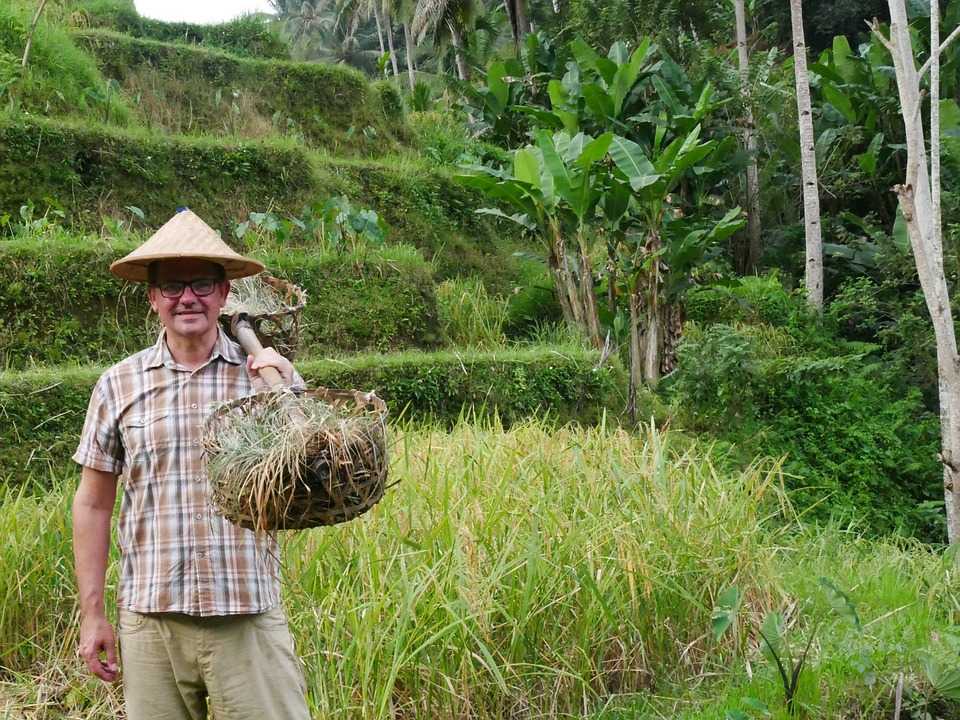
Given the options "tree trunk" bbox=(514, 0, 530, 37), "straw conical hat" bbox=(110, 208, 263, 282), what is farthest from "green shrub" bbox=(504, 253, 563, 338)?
"straw conical hat" bbox=(110, 208, 263, 282)

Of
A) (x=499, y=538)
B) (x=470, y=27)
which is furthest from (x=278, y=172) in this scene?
(x=470, y=27)

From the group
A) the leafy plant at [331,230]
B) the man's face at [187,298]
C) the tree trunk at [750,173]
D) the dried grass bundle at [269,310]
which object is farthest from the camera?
the tree trunk at [750,173]

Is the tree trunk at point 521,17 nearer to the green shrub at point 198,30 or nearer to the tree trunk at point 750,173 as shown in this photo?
the green shrub at point 198,30

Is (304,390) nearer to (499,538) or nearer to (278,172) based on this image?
(499,538)

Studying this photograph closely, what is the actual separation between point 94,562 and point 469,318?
7617 millimetres

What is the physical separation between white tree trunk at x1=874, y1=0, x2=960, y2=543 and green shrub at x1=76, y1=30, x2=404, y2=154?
7.38 meters

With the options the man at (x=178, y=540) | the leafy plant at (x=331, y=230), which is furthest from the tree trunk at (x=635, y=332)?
the man at (x=178, y=540)

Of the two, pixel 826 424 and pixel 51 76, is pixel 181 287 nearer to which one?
pixel 826 424

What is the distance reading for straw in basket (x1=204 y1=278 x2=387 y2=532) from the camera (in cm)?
223

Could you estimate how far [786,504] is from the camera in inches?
216

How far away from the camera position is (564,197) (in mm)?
9820

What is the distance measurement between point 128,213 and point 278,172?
1665 millimetres

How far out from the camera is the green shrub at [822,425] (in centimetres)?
928

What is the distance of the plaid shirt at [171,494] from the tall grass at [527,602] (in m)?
0.94
